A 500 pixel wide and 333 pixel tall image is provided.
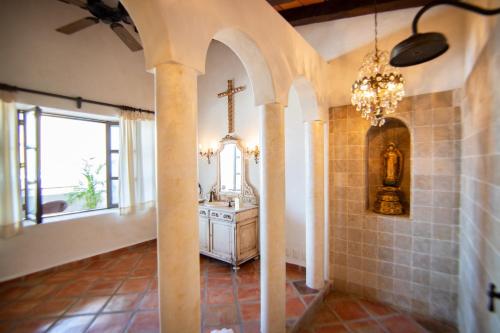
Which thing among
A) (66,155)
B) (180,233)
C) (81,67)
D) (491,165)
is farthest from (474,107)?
(66,155)

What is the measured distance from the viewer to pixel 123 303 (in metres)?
2.63

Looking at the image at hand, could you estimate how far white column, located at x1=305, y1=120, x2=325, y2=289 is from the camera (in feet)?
9.37

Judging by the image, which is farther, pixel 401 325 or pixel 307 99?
pixel 307 99

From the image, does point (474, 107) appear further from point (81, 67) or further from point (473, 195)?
point (81, 67)

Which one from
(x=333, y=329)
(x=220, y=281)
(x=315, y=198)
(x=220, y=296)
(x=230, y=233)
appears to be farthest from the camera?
(x=230, y=233)

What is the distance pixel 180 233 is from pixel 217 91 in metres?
3.78

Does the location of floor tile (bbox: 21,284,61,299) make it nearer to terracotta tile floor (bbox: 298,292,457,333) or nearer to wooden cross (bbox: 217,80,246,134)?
terracotta tile floor (bbox: 298,292,457,333)

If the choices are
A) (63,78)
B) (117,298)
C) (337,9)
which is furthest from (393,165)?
(63,78)

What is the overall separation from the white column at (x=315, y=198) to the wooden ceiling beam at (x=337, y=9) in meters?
1.43

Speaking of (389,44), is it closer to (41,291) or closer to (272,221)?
(272,221)

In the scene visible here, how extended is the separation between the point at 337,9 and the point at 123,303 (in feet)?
14.4

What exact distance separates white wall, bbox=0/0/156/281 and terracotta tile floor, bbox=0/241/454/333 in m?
0.31

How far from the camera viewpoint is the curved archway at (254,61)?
179cm

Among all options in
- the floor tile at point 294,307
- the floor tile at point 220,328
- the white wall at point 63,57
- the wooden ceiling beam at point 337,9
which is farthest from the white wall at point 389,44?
the white wall at point 63,57
